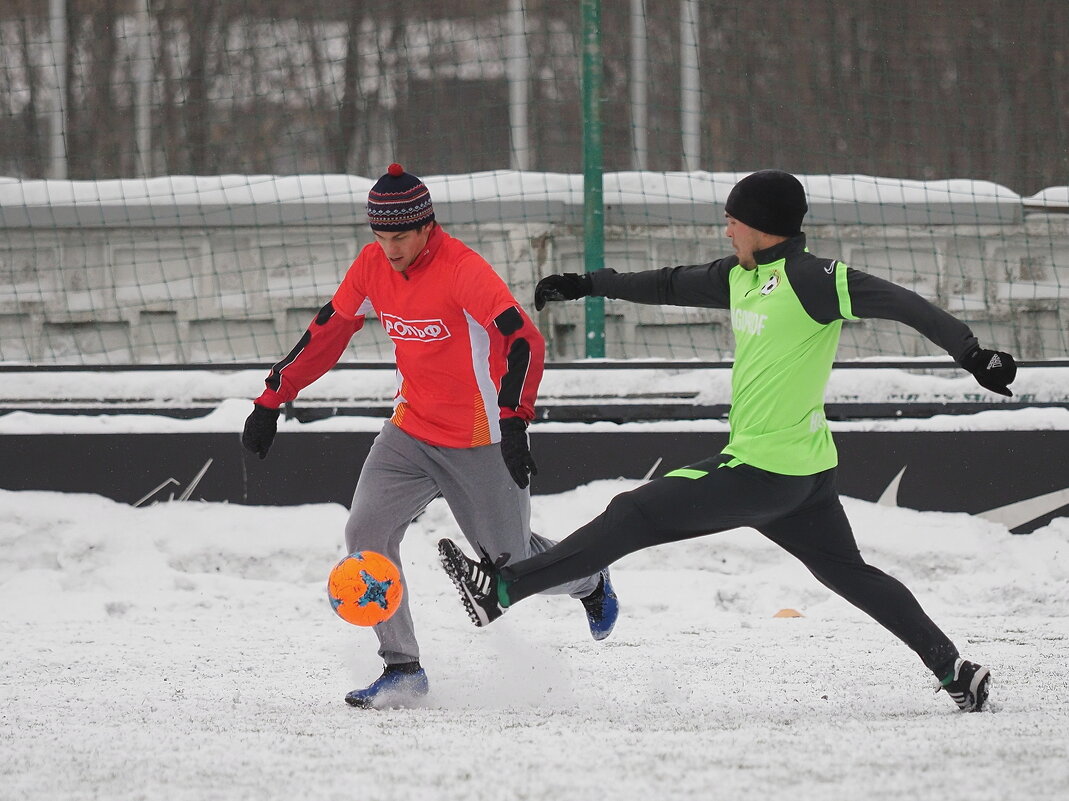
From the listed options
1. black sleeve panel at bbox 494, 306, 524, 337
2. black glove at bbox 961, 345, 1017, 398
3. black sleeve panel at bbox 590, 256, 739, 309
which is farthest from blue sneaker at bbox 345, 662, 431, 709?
black glove at bbox 961, 345, 1017, 398

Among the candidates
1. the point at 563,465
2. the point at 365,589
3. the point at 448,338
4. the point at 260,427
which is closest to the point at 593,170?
the point at 563,465

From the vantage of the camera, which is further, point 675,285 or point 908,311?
point 675,285

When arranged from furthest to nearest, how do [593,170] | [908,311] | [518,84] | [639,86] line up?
1. [518,84]
2. [639,86]
3. [593,170]
4. [908,311]

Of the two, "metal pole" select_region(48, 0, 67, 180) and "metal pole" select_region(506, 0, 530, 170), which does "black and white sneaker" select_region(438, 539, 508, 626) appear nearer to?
"metal pole" select_region(506, 0, 530, 170)

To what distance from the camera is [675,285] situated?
4246mm

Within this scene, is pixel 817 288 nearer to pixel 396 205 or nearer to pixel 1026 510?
pixel 396 205

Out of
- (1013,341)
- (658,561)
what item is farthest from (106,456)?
(1013,341)

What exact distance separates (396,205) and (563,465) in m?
2.79

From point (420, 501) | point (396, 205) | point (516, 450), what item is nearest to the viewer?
point (516, 450)

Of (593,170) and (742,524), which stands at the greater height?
(593,170)

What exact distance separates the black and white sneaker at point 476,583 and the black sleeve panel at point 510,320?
73 cm

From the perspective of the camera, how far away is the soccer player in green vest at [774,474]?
12.3ft

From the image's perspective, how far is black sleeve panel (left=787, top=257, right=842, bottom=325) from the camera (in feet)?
12.2

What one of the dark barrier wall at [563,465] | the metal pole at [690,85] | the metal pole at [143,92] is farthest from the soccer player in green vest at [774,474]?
the metal pole at [143,92]
